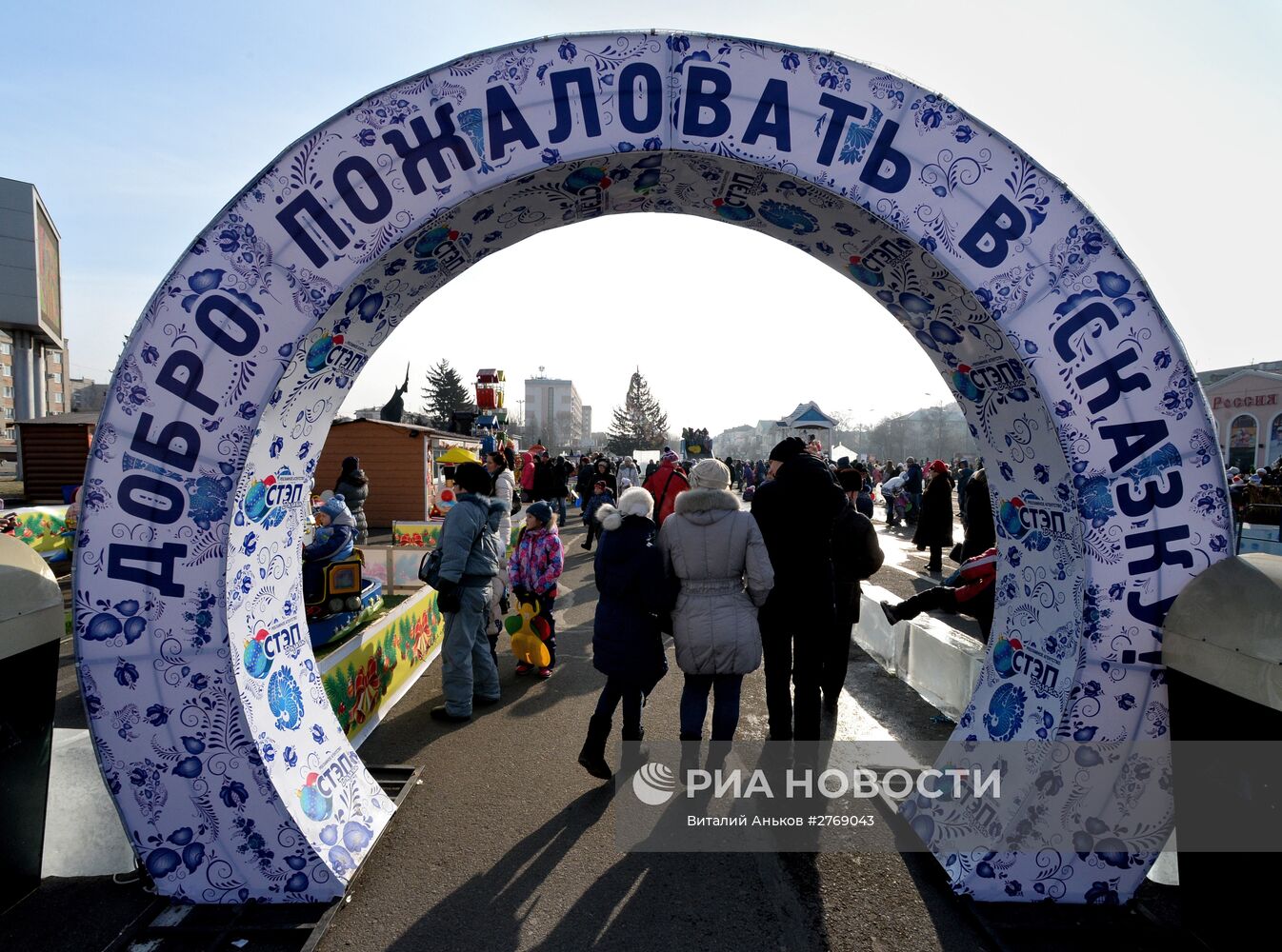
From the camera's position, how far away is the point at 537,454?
68.2ft

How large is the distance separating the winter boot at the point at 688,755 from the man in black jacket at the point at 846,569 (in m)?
1.30

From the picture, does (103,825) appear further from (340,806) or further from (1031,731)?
(1031,731)

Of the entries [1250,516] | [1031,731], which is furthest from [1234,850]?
[1250,516]

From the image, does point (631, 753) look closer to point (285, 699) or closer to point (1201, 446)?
point (285, 699)

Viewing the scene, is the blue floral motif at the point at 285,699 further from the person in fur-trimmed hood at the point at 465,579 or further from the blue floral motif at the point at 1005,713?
the blue floral motif at the point at 1005,713

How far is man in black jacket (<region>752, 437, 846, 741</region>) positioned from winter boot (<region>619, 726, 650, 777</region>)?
88 cm

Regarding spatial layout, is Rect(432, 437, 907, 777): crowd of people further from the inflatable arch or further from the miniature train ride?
the miniature train ride

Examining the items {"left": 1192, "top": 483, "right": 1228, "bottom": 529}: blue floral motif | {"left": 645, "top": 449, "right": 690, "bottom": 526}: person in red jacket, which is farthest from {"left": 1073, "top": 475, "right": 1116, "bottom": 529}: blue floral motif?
{"left": 645, "top": 449, "right": 690, "bottom": 526}: person in red jacket

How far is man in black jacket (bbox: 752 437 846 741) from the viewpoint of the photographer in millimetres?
4285

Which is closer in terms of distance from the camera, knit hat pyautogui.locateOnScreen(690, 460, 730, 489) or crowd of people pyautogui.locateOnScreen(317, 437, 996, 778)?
crowd of people pyautogui.locateOnScreen(317, 437, 996, 778)

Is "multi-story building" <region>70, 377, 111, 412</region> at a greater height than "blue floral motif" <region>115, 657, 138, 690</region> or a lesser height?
greater

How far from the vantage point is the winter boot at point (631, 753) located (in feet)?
14.6

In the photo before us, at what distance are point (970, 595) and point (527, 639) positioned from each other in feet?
11.9

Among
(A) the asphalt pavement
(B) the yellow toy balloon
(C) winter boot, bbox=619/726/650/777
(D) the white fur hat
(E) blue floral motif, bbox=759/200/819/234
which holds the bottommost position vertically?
(A) the asphalt pavement
